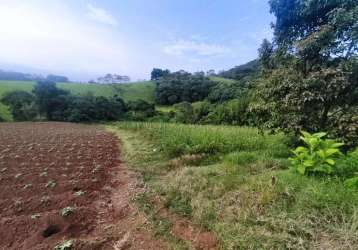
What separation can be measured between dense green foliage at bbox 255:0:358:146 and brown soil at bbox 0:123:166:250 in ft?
14.1

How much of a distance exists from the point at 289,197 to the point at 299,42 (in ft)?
14.5

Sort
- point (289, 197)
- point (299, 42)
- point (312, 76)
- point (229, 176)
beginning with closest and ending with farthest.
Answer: point (289, 197) < point (229, 176) < point (312, 76) < point (299, 42)

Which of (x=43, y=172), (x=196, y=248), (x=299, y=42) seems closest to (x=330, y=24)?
(x=299, y=42)

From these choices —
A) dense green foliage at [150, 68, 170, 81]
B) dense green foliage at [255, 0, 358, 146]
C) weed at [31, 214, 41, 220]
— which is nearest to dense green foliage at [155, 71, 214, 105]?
dense green foliage at [150, 68, 170, 81]

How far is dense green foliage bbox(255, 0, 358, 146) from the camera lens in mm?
5648

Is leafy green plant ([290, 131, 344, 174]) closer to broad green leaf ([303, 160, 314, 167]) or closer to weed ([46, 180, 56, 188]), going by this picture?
broad green leaf ([303, 160, 314, 167])

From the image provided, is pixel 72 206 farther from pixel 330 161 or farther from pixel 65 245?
pixel 330 161

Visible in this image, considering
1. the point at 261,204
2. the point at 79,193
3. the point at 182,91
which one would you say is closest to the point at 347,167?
the point at 261,204

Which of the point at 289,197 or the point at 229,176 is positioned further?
the point at 229,176

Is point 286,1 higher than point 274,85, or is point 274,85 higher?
point 286,1

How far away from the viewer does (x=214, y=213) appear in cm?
381

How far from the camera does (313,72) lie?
19.4 feet

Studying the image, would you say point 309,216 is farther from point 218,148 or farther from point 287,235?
point 218,148

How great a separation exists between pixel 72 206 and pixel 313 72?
19.9 feet
